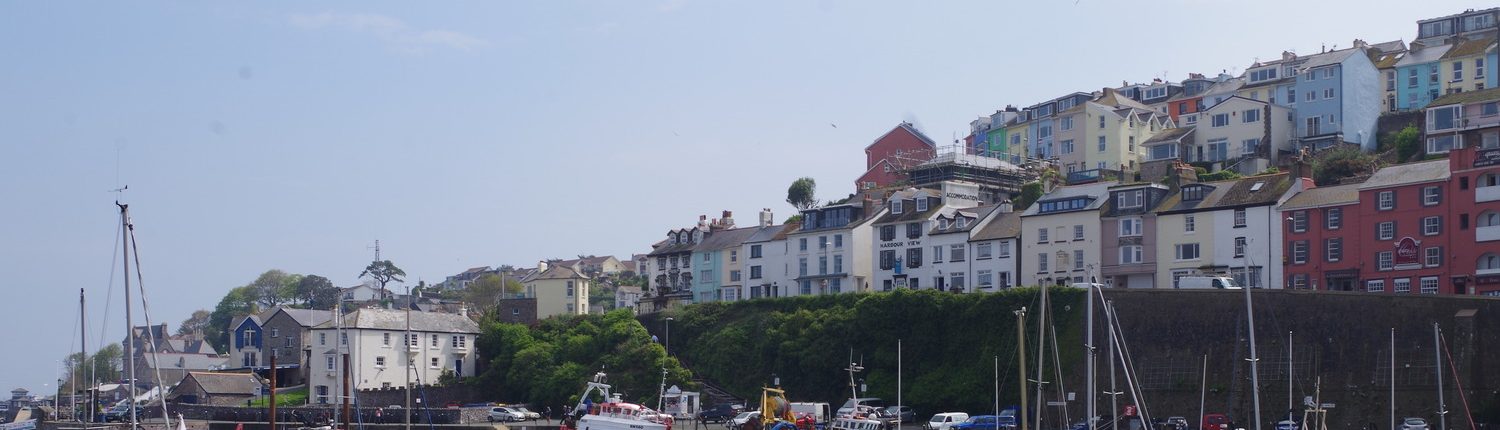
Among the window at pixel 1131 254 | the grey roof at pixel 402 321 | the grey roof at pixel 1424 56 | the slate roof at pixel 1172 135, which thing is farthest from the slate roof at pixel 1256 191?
the grey roof at pixel 402 321

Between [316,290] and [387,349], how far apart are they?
62.6m

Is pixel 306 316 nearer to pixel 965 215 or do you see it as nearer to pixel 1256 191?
pixel 965 215

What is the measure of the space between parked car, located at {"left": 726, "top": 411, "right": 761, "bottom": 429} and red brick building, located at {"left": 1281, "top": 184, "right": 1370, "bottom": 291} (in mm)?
22014

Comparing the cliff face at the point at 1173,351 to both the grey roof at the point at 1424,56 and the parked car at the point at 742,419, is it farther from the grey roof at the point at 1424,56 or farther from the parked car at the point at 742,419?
the grey roof at the point at 1424,56

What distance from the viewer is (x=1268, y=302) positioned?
5809 centimetres

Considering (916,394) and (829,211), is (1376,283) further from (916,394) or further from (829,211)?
(829,211)

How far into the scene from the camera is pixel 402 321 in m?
82.6

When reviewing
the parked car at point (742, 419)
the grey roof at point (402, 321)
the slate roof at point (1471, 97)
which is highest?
the slate roof at point (1471, 97)

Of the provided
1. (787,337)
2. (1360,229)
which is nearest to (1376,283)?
(1360,229)

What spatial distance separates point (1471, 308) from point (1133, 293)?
11.4 meters

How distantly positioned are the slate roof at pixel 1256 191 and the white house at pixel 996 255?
30.8 ft

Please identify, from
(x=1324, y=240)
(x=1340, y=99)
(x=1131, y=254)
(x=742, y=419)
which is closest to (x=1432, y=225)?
(x=1324, y=240)

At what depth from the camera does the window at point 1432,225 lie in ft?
202

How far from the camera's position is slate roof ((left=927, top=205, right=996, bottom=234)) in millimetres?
76438
